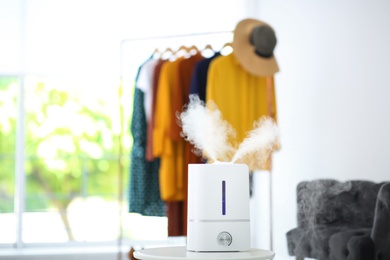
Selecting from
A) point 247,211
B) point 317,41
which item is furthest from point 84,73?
point 247,211

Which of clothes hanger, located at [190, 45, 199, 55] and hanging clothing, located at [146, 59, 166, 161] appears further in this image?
clothes hanger, located at [190, 45, 199, 55]

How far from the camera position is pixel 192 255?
7.11 feet

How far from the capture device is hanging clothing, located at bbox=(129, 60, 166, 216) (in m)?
4.62

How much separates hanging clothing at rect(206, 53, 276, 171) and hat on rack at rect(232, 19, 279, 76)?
0.07 meters

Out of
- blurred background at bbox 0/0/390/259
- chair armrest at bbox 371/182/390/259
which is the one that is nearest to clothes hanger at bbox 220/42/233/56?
blurred background at bbox 0/0/390/259

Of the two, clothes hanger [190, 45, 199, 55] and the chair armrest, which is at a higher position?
clothes hanger [190, 45, 199, 55]

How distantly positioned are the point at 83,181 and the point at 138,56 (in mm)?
1393

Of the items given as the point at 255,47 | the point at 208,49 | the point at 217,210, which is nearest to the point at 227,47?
the point at 208,49

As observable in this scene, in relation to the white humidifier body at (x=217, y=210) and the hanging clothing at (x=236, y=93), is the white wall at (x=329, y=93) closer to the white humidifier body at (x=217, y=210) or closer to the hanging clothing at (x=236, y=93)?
the hanging clothing at (x=236, y=93)

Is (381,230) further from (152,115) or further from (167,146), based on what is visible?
(152,115)

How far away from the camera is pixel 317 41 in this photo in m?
5.10

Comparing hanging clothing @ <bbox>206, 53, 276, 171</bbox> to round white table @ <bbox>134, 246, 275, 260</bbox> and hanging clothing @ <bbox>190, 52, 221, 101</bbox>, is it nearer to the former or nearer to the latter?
hanging clothing @ <bbox>190, 52, 221, 101</bbox>

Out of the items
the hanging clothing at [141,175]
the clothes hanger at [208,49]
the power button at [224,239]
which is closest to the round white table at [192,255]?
the power button at [224,239]

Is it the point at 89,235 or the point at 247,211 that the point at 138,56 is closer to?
the point at 89,235
